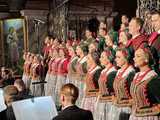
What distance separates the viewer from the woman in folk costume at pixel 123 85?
16.9 feet

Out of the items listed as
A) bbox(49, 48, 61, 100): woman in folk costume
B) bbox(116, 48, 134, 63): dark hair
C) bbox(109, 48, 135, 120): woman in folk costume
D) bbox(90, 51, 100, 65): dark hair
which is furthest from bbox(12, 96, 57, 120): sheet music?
bbox(49, 48, 61, 100): woman in folk costume

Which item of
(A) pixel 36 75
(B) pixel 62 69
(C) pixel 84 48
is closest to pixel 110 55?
(C) pixel 84 48

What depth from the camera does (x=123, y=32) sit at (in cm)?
596

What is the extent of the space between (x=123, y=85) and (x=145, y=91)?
21.2 inches

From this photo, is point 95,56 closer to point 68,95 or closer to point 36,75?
point 68,95

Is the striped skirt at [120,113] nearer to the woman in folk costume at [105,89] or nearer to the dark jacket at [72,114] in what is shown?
the woman in folk costume at [105,89]

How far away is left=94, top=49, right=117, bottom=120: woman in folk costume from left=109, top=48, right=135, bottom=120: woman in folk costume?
0.90 feet

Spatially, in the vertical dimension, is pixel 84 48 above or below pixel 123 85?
above

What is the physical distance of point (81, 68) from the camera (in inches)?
280

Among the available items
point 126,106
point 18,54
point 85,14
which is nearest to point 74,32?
point 85,14

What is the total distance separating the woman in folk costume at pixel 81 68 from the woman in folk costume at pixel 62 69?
1139 mm

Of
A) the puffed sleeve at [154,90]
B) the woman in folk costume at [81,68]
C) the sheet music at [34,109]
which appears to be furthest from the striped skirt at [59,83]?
the sheet music at [34,109]

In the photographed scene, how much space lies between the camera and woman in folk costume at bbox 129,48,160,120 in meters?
4.61

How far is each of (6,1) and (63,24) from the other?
3279 millimetres
